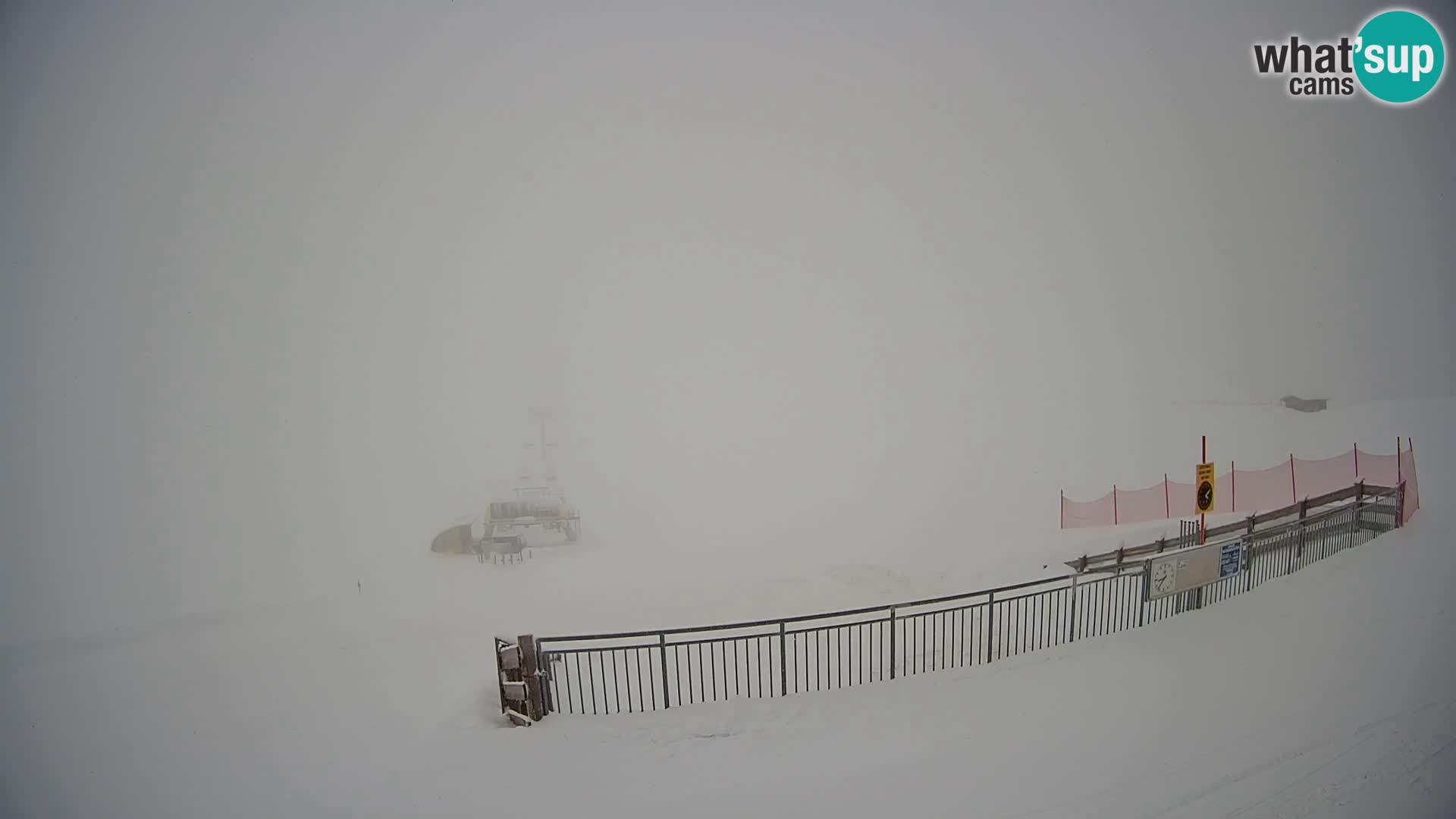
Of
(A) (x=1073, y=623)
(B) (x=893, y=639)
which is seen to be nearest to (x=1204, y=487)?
(A) (x=1073, y=623)

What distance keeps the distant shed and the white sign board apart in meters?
10.7

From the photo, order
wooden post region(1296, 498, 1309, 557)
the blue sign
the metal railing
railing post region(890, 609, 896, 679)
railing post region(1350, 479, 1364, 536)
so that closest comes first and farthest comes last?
railing post region(890, 609, 896, 679), the metal railing, the blue sign, wooden post region(1296, 498, 1309, 557), railing post region(1350, 479, 1364, 536)

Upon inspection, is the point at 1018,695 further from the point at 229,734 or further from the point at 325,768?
the point at 229,734

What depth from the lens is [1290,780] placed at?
3.60 meters

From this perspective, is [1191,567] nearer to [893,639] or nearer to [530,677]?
[893,639]

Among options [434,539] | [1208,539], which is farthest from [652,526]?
[1208,539]

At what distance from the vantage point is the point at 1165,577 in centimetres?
532

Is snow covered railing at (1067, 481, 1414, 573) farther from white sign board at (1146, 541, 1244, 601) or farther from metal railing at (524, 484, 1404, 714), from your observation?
white sign board at (1146, 541, 1244, 601)

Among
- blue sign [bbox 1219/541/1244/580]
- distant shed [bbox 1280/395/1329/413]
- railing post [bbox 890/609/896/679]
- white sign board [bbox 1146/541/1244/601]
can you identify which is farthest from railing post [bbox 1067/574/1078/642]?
distant shed [bbox 1280/395/1329/413]

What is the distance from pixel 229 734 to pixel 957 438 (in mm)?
14889

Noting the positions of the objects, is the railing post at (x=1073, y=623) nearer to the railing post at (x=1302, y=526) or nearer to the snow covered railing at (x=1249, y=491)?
the railing post at (x=1302, y=526)

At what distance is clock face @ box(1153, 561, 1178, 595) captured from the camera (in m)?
5.28

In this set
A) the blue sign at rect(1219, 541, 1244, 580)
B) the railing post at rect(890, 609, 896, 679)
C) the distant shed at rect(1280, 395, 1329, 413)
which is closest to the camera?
the railing post at rect(890, 609, 896, 679)

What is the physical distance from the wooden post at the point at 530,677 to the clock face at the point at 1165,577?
576 cm
